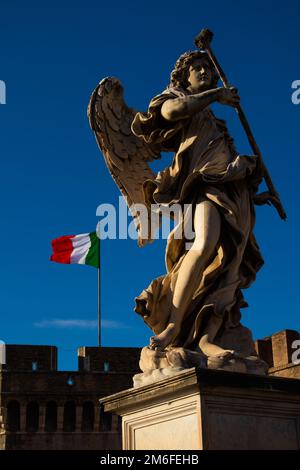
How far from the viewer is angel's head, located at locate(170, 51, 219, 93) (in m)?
5.37

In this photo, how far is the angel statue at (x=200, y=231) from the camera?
4.77 m

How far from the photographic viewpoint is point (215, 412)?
4277 mm

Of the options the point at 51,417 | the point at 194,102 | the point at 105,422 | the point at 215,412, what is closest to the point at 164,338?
the point at 215,412

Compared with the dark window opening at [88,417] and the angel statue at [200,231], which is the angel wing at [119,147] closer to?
the angel statue at [200,231]

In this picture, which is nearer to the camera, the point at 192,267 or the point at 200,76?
the point at 192,267

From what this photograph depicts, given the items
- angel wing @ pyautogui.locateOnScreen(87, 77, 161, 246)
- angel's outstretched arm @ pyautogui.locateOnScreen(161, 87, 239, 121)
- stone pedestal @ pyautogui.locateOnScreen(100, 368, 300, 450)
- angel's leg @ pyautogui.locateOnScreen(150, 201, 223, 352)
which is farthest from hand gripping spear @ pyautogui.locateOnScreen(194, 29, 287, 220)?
stone pedestal @ pyautogui.locateOnScreen(100, 368, 300, 450)

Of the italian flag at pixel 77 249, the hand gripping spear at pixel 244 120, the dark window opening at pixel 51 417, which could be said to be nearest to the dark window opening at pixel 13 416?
the dark window opening at pixel 51 417

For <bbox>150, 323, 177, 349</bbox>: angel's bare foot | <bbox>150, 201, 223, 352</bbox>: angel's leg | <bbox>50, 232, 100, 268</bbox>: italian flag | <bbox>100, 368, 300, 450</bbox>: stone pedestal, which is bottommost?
<bbox>100, 368, 300, 450</bbox>: stone pedestal

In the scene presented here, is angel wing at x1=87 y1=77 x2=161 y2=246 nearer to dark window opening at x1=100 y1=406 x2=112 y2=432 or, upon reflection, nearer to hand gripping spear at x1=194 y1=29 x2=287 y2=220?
hand gripping spear at x1=194 y1=29 x2=287 y2=220

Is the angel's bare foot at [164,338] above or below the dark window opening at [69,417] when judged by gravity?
below

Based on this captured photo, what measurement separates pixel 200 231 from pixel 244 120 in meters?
0.89

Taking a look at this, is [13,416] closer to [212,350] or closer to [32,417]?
[32,417]

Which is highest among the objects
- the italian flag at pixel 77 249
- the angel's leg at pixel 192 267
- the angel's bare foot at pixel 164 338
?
the italian flag at pixel 77 249

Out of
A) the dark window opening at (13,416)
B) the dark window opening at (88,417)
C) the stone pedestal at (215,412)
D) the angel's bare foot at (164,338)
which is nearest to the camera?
the stone pedestal at (215,412)
